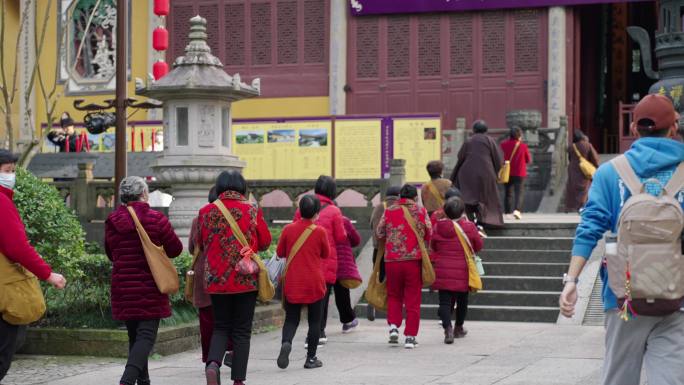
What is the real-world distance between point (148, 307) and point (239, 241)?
2.57ft

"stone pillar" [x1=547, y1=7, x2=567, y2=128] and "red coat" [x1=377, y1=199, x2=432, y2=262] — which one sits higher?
"stone pillar" [x1=547, y1=7, x2=567, y2=128]

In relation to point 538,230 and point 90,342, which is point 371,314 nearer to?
point 538,230

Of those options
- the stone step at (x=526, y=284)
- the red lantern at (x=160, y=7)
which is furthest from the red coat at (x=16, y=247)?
the red lantern at (x=160, y=7)

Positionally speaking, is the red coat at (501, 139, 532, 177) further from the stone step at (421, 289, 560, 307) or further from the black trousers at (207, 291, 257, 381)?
the black trousers at (207, 291, 257, 381)

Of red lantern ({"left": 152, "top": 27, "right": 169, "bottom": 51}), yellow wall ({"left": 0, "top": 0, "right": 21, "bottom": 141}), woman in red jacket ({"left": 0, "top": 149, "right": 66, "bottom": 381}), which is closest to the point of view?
woman in red jacket ({"left": 0, "top": 149, "right": 66, "bottom": 381})

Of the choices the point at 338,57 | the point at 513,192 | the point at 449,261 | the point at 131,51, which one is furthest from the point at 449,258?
the point at 131,51

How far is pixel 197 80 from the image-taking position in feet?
47.0

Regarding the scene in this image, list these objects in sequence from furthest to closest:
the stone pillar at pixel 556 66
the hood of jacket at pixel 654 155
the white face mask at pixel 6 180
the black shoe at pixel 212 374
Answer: the stone pillar at pixel 556 66, the black shoe at pixel 212 374, the white face mask at pixel 6 180, the hood of jacket at pixel 654 155

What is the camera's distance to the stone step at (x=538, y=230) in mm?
15758

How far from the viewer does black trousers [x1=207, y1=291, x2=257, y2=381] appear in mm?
8078

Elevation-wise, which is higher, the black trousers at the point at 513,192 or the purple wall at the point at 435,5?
the purple wall at the point at 435,5

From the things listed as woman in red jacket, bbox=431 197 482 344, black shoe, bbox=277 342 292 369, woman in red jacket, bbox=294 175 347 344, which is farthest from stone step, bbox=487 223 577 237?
black shoe, bbox=277 342 292 369

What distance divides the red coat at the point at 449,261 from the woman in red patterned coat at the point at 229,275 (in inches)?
136

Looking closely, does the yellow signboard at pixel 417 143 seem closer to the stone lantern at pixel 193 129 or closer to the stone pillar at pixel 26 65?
the stone lantern at pixel 193 129
